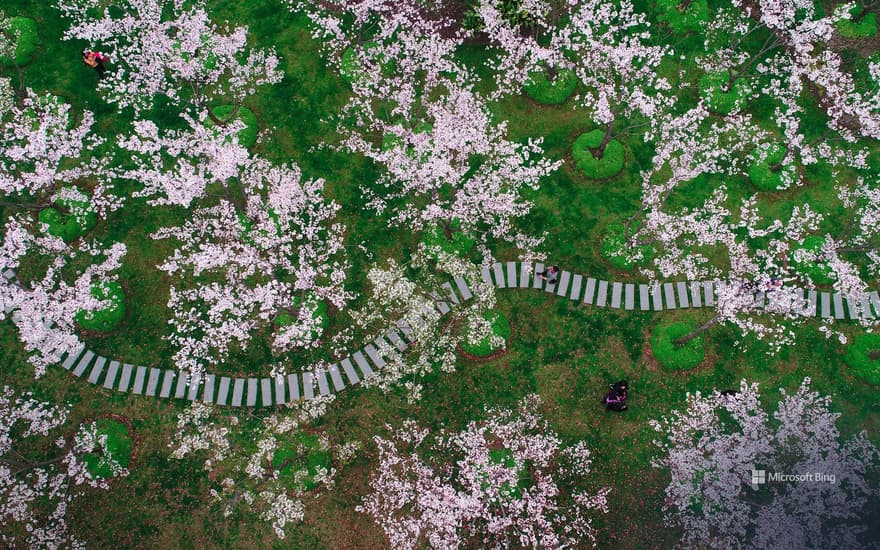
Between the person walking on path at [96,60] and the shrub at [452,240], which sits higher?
the person walking on path at [96,60]

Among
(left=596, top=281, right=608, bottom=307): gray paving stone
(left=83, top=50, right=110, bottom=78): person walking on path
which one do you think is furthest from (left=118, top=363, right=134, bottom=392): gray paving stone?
(left=596, top=281, right=608, bottom=307): gray paving stone

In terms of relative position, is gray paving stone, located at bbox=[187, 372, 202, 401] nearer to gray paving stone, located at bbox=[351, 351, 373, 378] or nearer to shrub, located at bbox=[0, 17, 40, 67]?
gray paving stone, located at bbox=[351, 351, 373, 378]

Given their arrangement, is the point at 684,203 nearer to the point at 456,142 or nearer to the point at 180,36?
the point at 456,142

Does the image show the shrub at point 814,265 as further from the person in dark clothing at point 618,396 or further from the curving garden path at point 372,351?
the person in dark clothing at point 618,396

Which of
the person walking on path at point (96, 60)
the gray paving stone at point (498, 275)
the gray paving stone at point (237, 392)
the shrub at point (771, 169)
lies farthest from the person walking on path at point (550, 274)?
the person walking on path at point (96, 60)

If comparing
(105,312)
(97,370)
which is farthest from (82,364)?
(105,312)

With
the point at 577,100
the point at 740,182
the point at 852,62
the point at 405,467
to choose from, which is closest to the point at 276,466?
the point at 405,467

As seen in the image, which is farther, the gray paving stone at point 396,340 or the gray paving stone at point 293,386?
the gray paving stone at point 396,340
